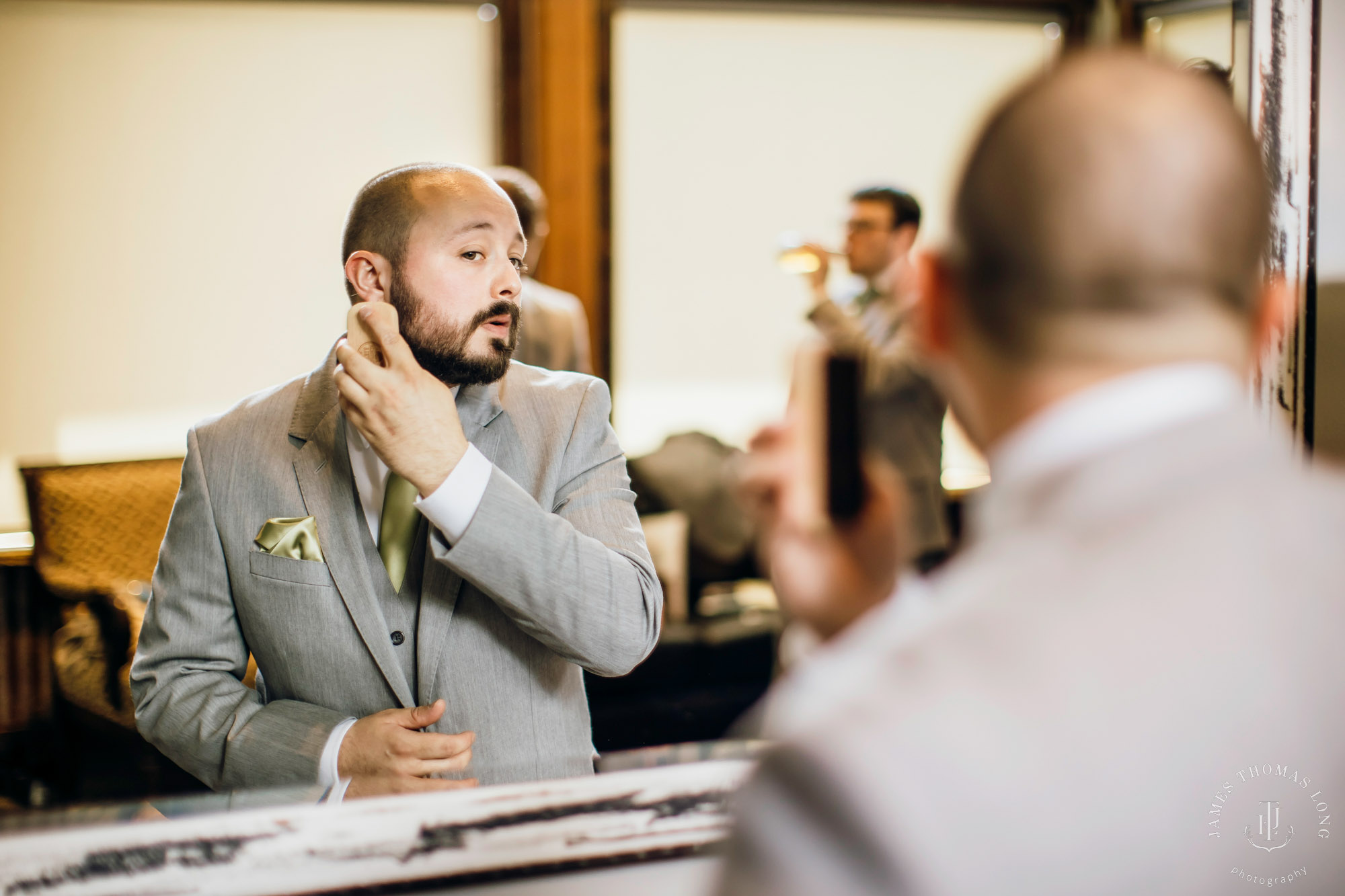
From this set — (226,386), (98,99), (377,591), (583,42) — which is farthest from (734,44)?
(377,591)

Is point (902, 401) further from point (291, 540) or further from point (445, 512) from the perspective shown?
point (291, 540)

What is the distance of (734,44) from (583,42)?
2.11 feet

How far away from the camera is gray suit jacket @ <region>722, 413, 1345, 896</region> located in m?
0.35

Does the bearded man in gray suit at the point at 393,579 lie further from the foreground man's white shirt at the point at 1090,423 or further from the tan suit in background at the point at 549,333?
the foreground man's white shirt at the point at 1090,423

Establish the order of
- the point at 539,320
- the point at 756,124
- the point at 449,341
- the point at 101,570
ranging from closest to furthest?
the point at 449,341
the point at 539,320
the point at 101,570
the point at 756,124

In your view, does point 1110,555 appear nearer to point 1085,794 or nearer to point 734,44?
point 1085,794

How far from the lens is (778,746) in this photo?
0.36 meters

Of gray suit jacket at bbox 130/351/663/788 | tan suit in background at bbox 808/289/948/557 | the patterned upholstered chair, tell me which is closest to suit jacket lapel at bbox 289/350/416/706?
gray suit jacket at bbox 130/351/663/788

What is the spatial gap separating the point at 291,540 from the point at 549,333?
46cm

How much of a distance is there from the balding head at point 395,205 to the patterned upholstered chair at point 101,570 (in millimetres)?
498

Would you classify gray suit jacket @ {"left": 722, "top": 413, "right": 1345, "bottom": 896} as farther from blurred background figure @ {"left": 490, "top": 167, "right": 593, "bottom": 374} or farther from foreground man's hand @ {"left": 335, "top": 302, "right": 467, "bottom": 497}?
blurred background figure @ {"left": 490, "top": 167, "right": 593, "bottom": 374}

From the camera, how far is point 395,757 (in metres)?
0.97

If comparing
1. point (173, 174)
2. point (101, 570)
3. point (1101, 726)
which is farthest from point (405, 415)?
point (173, 174)

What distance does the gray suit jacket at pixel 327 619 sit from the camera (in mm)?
986
